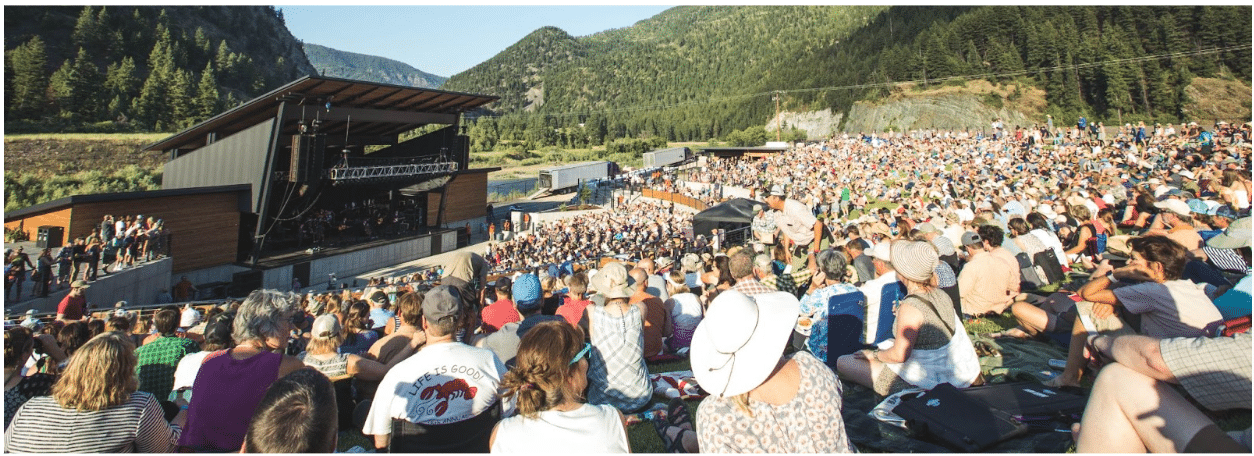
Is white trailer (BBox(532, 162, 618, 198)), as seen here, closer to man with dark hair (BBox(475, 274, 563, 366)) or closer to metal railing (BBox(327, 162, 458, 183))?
metal railing (BBox(327, 162, 458, 183))

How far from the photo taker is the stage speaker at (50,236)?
16094 mm

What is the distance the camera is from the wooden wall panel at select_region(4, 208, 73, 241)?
641 inches

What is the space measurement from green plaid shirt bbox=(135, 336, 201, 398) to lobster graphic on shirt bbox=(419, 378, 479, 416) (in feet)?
8.13

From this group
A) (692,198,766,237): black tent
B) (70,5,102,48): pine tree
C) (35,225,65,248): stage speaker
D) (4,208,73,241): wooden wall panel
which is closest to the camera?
(692,198,766,237): black tent

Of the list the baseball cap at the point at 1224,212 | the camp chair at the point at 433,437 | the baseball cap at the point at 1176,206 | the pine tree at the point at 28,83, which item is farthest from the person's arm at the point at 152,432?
the pine tree at the point at 28,83

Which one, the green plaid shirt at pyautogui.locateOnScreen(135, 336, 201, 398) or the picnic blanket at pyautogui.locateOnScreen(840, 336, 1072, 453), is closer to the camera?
the picnic blanket at pyautogui.locateOnScreen(840, 336, 1072, 453)

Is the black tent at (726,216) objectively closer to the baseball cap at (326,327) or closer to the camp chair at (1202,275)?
the camp chair at (1202,275)

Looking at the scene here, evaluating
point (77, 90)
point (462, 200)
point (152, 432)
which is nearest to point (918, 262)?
point (152, 432)

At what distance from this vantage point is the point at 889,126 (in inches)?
2328

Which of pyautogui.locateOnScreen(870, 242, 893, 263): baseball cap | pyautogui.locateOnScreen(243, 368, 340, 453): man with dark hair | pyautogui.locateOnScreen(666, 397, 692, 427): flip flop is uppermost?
pyautogui.locateOnScreen(870, 242, 893, 263): baseball cap

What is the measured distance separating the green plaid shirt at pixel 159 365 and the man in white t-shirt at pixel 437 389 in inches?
85.7

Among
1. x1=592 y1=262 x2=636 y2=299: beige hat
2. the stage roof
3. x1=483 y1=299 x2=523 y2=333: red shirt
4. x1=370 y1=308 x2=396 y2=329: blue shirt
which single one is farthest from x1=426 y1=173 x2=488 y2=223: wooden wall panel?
x1=592 y1=262 x2=636 y2=299: beige hat

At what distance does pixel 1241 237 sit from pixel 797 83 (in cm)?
8975

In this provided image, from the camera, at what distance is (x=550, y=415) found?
219cm
